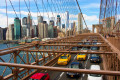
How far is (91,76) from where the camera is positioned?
11.9m

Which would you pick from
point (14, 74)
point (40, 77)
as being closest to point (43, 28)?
point (40, 77)

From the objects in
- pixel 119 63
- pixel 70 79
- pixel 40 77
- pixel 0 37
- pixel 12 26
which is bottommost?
pixel 70 79

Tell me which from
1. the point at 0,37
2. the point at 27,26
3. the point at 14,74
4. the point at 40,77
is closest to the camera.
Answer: the point at 14,74

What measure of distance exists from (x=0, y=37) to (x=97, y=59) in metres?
14.1

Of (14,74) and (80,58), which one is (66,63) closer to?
(80,58)

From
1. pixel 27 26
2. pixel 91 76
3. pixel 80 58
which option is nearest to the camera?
pixel 91 76

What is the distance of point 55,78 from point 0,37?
758 centimetres

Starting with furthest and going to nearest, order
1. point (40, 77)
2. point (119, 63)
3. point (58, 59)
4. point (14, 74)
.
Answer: point (58, 59), point (40, 77), point (14, 74), point (119, 63)

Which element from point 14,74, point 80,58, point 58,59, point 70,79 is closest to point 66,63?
point 58,59

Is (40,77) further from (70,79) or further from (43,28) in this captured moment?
(43,28)

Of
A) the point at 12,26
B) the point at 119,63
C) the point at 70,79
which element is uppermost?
the point at 12,26

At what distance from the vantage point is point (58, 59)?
19.3 meters

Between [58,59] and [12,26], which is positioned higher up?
[12,26]

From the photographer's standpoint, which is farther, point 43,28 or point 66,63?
point 43,28
